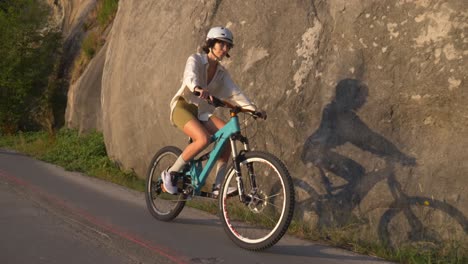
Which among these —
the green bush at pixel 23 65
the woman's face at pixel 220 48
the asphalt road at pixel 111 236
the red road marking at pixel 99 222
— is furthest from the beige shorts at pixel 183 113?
the green bush at pixel 23 65

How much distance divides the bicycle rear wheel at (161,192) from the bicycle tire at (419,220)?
2.20 metres

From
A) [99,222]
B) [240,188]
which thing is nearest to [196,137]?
[240,188]

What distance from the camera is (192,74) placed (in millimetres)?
5438

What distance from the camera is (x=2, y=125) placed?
743 inches

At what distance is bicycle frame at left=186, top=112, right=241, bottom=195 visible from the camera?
17.5 ft

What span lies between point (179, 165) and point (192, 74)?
1.08 metres

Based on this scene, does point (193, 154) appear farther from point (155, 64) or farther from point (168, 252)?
point (155, 64)

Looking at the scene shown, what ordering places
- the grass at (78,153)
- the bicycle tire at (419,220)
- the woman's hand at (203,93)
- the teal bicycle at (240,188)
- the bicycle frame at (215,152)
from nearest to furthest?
the teal bicycle at (240,188), the woman's hand at (203,93), the bicycle frame at (215,152), the bicycle tire at (419,220), the grass at (78,153)

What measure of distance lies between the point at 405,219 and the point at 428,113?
120 cm

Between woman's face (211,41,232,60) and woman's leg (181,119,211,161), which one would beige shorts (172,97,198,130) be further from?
woman's face (211,41,232,60)

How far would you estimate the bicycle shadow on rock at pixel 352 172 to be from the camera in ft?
18.5

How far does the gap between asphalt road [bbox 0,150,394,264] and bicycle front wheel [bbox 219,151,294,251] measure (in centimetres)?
16

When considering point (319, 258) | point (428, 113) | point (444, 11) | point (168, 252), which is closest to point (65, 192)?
point (168, 252)

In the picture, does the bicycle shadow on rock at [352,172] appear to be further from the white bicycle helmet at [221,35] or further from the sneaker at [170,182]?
the white bicycle helmet at [221,35]
